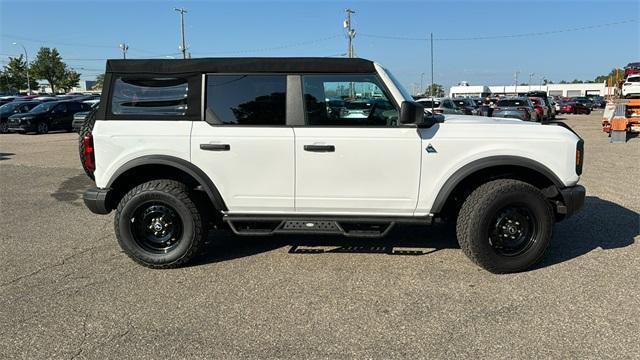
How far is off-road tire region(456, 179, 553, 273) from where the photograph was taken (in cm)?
450

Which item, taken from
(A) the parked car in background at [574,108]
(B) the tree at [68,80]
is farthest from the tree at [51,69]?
(A) the parked car in background at [574,108]

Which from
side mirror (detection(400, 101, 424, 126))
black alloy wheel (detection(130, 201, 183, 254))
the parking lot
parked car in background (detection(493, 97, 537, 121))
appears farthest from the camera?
parked car in background (detection(493, 97, 537, 121))

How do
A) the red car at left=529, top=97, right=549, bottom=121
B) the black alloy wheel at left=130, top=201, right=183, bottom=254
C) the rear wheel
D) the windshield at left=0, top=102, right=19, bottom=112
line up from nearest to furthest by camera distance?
the black alloy wheel at left=130, top=201, right=183, bottom=254
the rear wheel
the windshield at left=0, top=102, right=19, bottom=112
the red car at left=529, top=97, right=549, bottom=121

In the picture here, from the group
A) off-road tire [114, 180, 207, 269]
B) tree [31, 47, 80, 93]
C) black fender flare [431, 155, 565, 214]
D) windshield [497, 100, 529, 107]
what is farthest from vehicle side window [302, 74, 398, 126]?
tree [31, 47, 80, 93]

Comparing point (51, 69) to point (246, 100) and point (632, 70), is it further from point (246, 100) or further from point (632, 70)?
point (246, 100)

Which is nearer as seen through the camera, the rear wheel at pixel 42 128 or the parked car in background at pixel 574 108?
the rear wheel at pixel 42 128

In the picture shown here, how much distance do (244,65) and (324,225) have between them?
1647 mm

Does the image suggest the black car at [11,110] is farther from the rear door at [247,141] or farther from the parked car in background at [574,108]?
the parked car in background at [574,108]

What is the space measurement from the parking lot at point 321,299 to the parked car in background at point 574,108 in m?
43.2

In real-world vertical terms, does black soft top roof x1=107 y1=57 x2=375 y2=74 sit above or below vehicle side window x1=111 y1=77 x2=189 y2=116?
above

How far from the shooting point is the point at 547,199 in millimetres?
4691

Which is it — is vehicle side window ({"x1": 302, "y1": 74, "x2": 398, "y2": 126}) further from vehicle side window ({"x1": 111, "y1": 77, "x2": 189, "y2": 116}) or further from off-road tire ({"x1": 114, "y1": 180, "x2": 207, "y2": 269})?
off-road tire ({"x1": 114, "y1": 180, "x2": 207, "y2": 269})

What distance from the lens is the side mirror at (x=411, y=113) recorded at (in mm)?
4332

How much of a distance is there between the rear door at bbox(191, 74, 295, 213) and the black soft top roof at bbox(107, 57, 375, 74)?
77 mm
